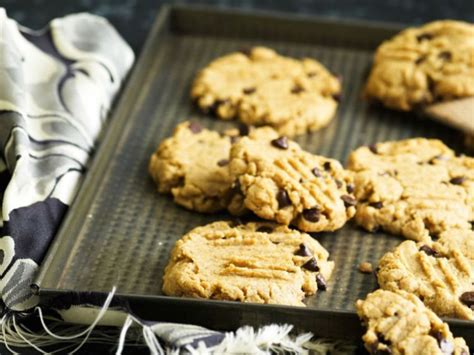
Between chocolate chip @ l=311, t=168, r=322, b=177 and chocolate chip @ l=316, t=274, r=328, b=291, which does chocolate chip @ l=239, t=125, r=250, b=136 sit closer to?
chocolate chip @ l=311, t=168, r=322, b=177

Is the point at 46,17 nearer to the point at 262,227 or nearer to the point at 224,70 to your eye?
the point at 224,70

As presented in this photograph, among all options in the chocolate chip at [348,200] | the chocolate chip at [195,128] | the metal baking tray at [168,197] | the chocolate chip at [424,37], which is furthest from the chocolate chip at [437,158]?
the chocolate chip at [195,128]

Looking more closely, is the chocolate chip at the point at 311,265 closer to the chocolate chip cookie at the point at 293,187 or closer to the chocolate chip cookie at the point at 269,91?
the chocolate chip cookie at the point at 293,187

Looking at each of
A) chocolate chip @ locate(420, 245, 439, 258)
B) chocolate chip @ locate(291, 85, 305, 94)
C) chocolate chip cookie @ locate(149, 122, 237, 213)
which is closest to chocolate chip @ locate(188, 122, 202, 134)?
chocolate chip cookie @ locate(149, 122, 237, 213)

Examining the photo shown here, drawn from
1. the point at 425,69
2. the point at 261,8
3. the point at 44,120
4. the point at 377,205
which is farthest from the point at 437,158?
the point at 261,8

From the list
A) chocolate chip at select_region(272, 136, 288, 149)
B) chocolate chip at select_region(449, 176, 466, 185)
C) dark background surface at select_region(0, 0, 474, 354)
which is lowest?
dark background surface at select_region(0, 0, 474, 354)
